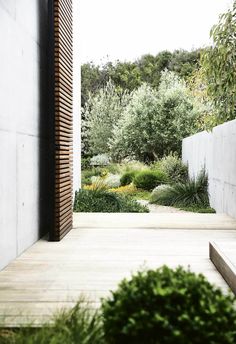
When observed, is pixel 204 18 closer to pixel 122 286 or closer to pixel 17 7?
pixel 17 7

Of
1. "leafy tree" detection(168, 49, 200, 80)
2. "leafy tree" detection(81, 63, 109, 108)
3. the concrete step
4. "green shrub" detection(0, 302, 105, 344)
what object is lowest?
the concrete step

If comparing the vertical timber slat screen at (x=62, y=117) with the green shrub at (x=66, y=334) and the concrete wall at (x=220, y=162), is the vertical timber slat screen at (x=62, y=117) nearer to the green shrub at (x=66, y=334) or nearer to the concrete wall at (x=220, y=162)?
the concrete wall at (x=220, y=162)

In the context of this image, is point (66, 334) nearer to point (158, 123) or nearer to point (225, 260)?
point (225, 260)

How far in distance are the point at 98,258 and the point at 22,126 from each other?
1.39m

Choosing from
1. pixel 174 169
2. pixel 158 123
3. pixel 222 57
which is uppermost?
pixel 222 57

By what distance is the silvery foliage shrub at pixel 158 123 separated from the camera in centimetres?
1803

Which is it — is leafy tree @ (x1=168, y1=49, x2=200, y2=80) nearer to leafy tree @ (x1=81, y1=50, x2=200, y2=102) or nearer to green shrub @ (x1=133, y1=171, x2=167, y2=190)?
leafy tree @ (x1=81, y1=50, x2=200, y2=102)

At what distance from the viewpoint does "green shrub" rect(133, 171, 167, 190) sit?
14398 mm

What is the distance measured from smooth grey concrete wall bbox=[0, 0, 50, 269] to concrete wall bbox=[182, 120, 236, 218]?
2.83 meters

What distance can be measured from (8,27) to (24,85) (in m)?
0.76

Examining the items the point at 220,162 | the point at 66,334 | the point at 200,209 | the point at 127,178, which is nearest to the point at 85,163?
the point at 127,178

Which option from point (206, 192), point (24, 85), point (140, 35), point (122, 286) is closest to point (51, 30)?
point (24, 85)

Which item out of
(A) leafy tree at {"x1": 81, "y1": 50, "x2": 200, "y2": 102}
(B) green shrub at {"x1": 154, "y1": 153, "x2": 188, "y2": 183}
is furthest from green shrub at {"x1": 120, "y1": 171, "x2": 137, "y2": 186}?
(A) leafy tree at {"x1": 81, "y1": 50, "x2": 200, "y2": 102}

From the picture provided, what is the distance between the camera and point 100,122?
69.6 feet
